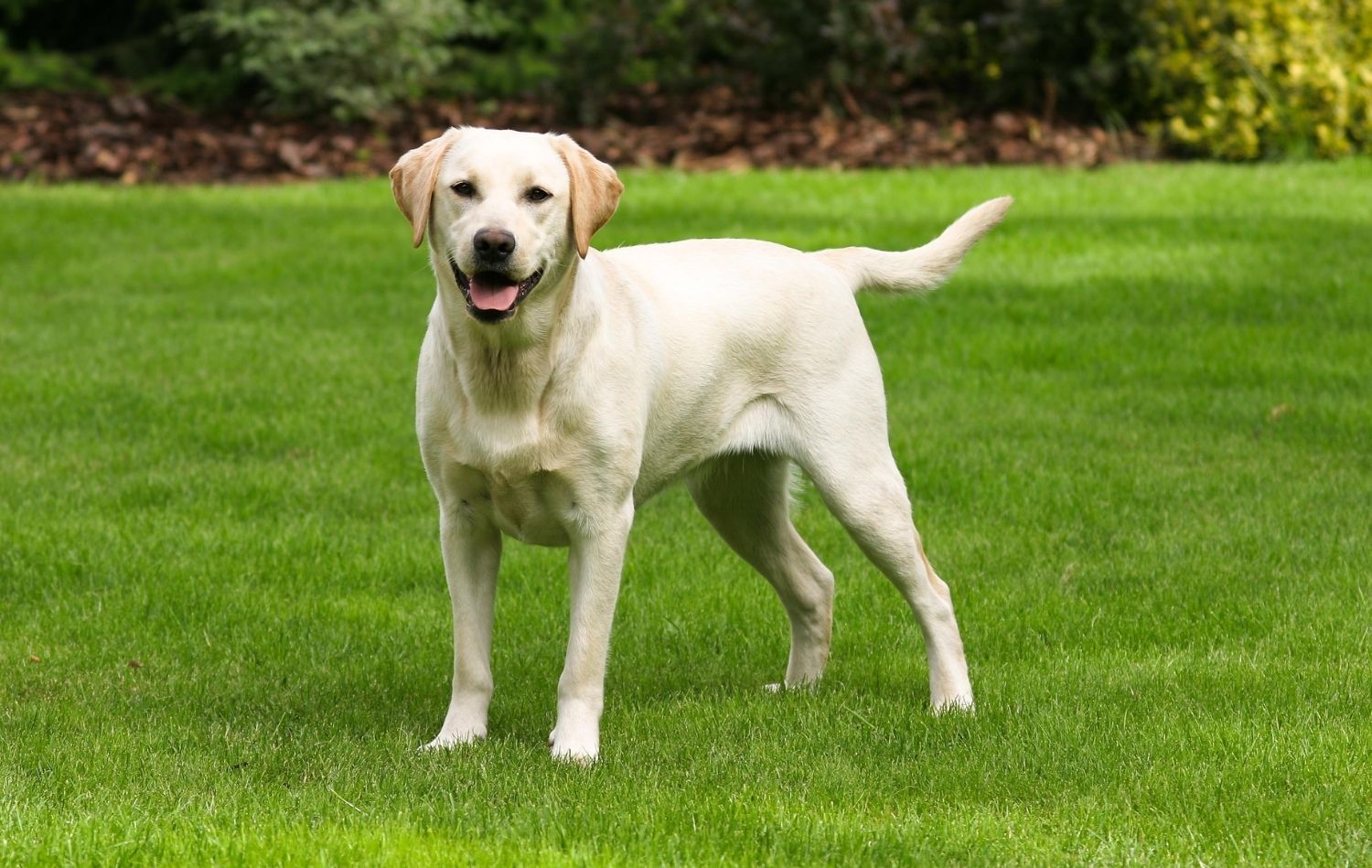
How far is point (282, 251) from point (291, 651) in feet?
22.3

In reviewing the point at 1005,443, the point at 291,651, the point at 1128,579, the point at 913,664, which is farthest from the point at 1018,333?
the point at 291,651

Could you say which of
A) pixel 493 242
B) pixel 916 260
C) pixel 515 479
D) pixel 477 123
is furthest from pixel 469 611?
pixel 477 123

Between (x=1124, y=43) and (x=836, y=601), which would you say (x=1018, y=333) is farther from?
(x=1124, y=43)

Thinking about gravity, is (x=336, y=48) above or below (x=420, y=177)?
below

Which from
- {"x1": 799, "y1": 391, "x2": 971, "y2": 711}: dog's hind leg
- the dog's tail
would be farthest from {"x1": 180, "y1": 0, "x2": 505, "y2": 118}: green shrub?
{"x1": 799, "y1": 391, "x2": 971, "y2": 711}: dog's hind leg

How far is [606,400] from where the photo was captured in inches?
186

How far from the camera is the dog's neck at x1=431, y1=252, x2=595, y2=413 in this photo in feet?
15.2

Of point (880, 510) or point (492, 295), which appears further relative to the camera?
point (880, 510)

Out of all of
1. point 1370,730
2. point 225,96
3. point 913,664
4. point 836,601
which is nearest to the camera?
point 1370,730

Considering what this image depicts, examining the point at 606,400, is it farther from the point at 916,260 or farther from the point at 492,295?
the point at 916,260

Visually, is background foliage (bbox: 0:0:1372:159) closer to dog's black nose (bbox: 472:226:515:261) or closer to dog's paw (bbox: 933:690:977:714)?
dog's paw (bbox: 933:690:977:714)

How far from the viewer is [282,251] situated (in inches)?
475

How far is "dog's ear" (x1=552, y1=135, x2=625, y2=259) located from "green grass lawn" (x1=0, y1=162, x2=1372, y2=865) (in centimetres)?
137

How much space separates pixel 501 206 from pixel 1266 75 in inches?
433
